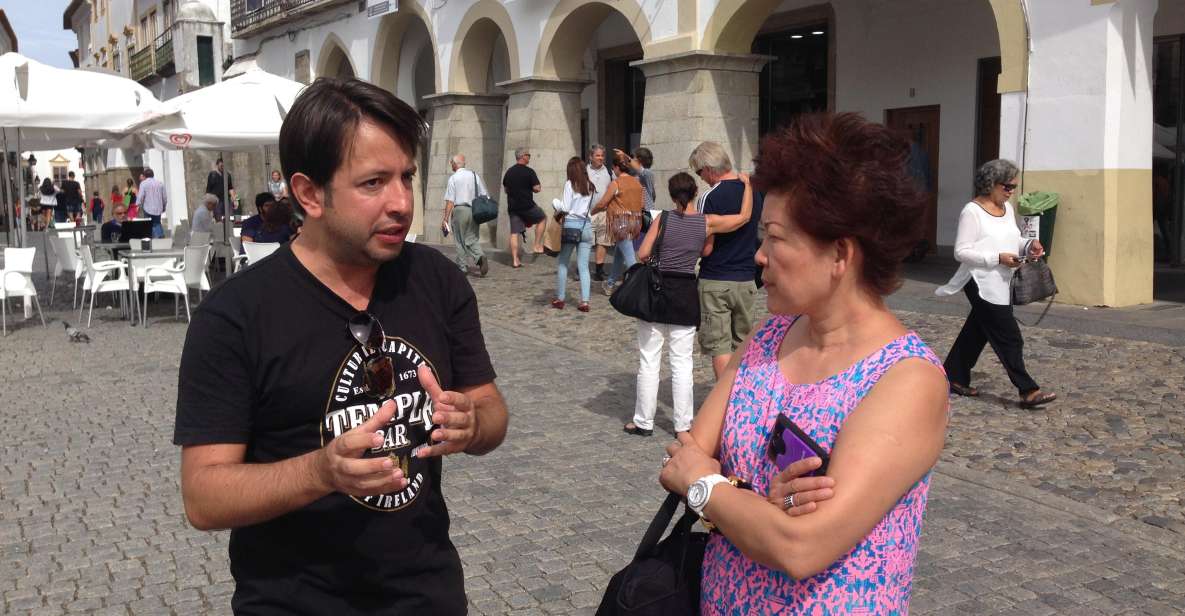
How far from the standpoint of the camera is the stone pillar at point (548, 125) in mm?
17109

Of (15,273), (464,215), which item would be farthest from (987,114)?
(15,273)

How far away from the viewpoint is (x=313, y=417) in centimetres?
184

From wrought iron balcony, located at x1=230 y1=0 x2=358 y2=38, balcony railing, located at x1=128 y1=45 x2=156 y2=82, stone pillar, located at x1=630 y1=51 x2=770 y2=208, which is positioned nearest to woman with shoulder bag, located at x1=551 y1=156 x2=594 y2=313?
stone pillar, located at x1=630 y1=51 x2=770 y2=208

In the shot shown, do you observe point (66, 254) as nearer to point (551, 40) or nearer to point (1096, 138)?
point (551, 40)

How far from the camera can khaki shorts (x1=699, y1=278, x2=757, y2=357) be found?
20.2 feet

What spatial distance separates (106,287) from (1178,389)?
997 cm

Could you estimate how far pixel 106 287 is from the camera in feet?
36.6

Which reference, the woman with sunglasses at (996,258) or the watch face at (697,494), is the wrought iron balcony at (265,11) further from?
the watch face at (697,494)

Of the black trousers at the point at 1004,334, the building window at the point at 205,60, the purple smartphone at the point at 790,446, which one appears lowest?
the black trousers at the point at 1004,334

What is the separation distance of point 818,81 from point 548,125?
4410 millimetres

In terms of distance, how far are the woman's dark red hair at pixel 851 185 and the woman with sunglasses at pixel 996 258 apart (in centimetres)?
500

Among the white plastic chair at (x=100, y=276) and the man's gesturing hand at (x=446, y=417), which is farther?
the white plastic chair at (x=100, y=276)

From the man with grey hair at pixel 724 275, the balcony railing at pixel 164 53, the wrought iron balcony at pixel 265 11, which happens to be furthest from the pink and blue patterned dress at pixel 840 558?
the balcony railing at pixel 164 53

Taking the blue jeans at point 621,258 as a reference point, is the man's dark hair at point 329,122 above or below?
above
